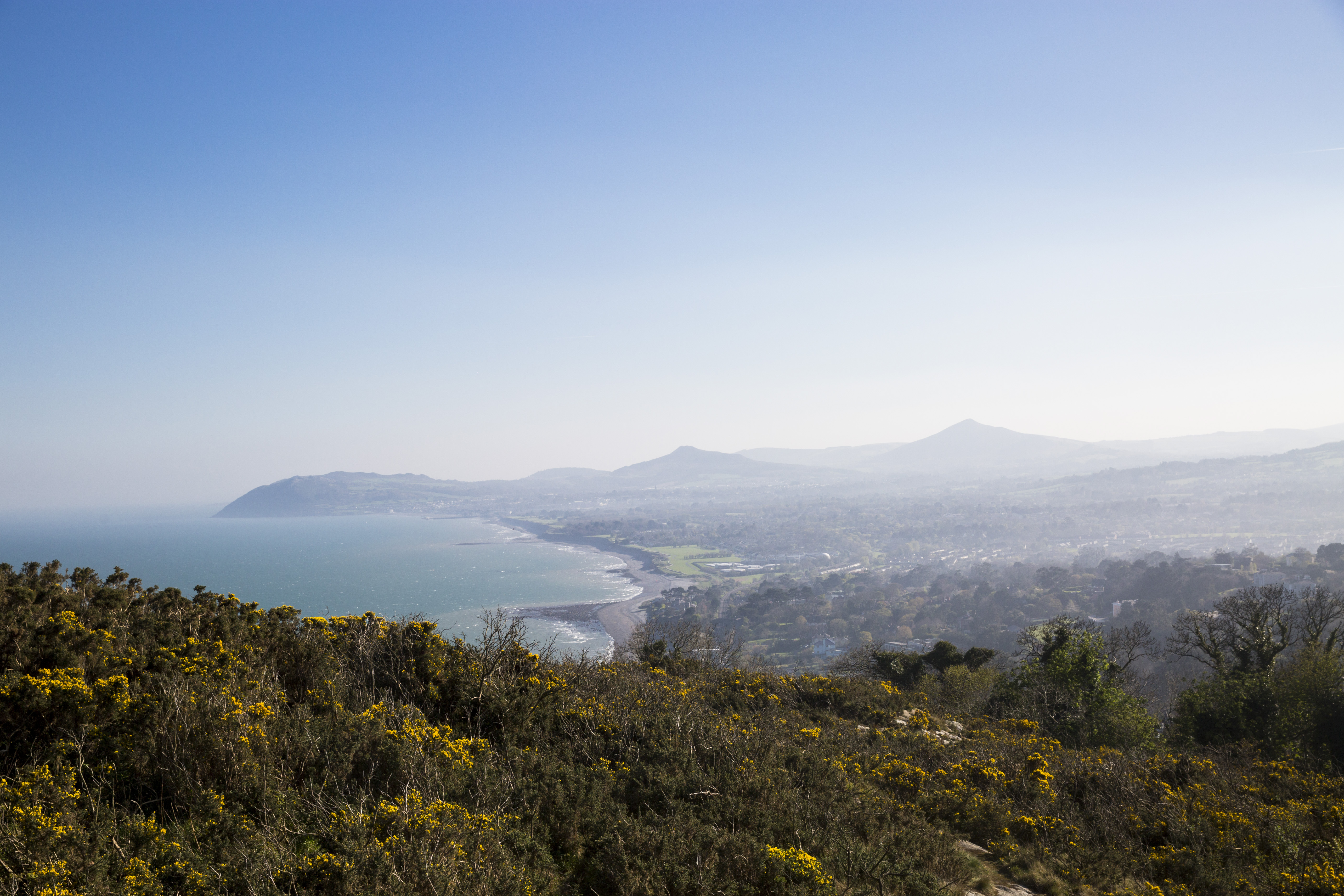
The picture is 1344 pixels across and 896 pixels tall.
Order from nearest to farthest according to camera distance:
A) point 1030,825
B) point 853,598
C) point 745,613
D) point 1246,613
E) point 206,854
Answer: point 206,854 < point 1030,825 < point 1246,613 < point 745,613 < point 853,598

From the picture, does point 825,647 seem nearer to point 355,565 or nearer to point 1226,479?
point 355,565

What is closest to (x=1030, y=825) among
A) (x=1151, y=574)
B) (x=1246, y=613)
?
(x=1246, y=613)

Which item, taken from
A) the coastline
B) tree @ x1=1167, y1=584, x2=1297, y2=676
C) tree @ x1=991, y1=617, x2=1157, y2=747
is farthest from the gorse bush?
the coastline

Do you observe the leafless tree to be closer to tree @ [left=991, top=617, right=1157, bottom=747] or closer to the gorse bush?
tree @ [left=991, top=617, right=1157, bottom=747]

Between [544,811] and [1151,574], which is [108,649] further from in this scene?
[1151,574]

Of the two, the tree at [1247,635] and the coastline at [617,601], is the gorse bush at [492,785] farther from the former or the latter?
the coastline at [617,601]

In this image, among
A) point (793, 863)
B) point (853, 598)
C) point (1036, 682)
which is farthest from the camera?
point (853, 598)
